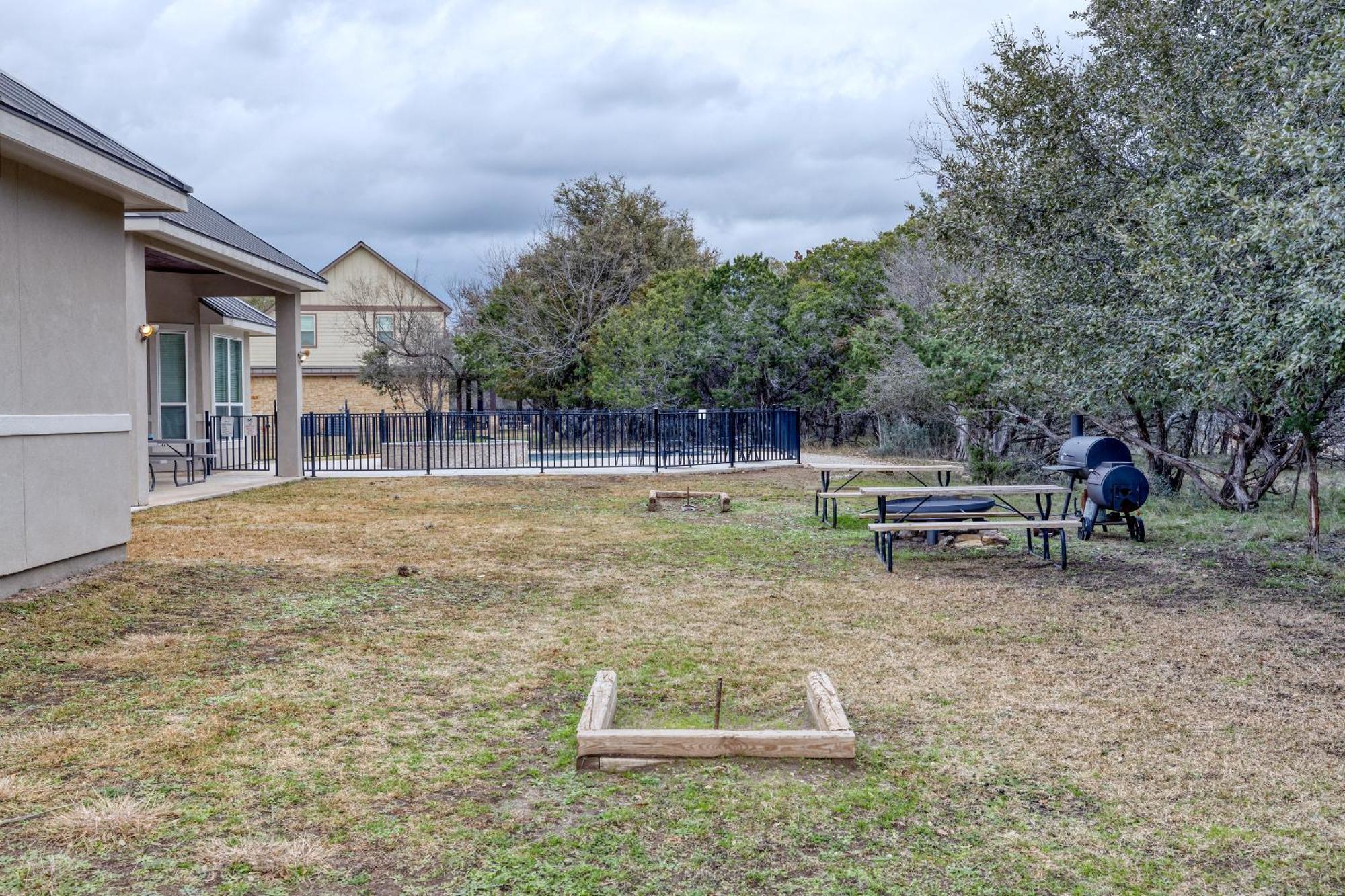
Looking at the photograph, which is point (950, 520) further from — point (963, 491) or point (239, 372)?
point (239, 372)

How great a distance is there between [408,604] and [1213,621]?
17.1 feet

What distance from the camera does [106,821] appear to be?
11.1 ft

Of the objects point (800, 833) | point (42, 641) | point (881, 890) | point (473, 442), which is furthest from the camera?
point (473, 442)

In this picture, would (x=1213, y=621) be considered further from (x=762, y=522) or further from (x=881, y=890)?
(x=762, y=522)

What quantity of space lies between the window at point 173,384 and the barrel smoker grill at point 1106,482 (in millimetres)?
14385

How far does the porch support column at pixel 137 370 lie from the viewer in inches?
483

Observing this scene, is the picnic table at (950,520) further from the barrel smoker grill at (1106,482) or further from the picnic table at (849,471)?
the picnic table at (849,471)

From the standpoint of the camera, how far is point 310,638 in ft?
20.0

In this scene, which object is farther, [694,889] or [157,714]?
[157,714]

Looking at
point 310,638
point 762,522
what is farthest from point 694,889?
point 762,522

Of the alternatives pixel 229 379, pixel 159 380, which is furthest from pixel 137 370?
pixel 229 379

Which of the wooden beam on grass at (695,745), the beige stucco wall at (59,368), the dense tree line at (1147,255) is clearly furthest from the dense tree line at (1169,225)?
the beige stucco wall at (59,368)

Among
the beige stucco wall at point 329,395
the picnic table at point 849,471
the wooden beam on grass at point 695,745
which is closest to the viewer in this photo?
the wooden beam on grass at point 695,745

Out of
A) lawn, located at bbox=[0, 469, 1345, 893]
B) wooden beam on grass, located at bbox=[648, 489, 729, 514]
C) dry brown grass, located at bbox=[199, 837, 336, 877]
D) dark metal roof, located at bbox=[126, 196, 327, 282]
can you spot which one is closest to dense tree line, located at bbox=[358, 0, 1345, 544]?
lawn, located at bbox=[0, 469, 1345, 893]
